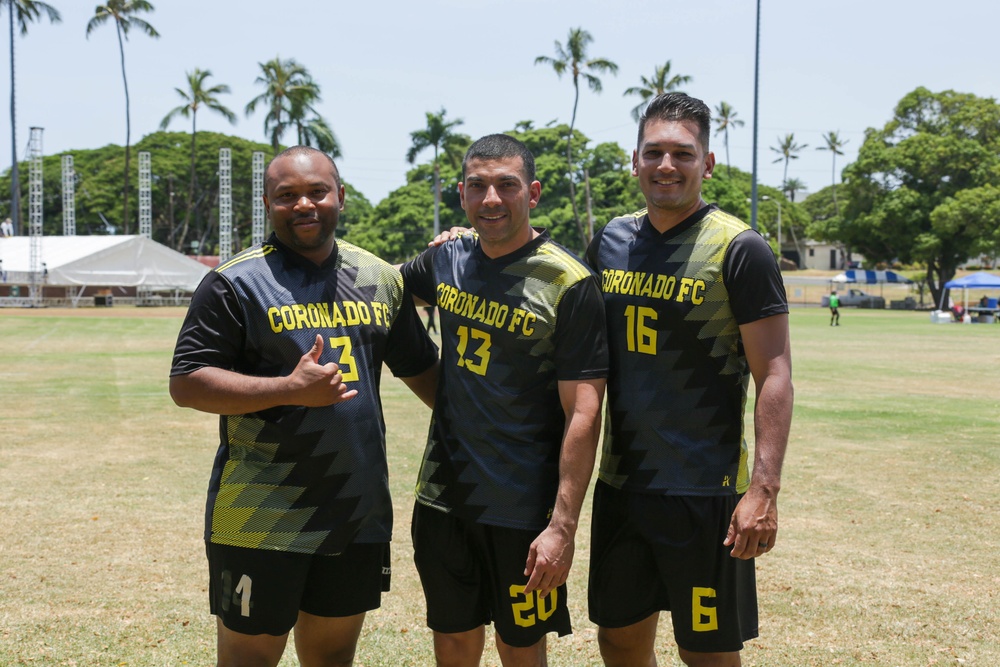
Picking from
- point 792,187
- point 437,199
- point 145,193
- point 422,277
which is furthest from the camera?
point 792,187

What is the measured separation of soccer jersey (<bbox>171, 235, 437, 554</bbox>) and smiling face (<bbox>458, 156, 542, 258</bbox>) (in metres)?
0.60

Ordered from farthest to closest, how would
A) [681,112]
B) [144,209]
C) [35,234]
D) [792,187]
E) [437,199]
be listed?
[792,187]
[437,199]
[144,209]
[35,234]
[681,112]

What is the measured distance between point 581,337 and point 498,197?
0.63m

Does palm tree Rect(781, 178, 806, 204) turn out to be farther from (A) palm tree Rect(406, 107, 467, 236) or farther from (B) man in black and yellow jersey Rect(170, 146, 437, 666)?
(B) man in black and yellow jersey Rect(170, 146, 437, 666)

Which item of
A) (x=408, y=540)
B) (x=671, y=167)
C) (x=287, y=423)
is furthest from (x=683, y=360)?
(x=408, y=540)

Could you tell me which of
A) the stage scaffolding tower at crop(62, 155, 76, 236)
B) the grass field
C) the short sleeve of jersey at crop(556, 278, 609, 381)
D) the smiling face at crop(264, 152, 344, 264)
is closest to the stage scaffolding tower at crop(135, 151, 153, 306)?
the stage scaffolding tower at crop(62, 155, 76, 236)

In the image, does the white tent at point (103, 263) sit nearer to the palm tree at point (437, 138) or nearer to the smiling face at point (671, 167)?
the palm tree at point (437, 138)

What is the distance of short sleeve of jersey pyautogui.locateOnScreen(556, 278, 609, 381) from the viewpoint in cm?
→ 356

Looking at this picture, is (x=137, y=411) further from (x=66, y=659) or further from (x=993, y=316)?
(x=993, y=316)

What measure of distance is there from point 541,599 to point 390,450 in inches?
A: 285

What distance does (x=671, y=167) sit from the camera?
3.73 metres

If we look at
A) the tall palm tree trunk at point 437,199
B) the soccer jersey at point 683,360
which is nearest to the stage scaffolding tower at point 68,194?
the tall palm tree trunk at point 437,199

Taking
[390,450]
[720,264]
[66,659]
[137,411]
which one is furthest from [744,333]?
[137,411]

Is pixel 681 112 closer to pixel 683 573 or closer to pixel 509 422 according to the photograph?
pixel 509 422
